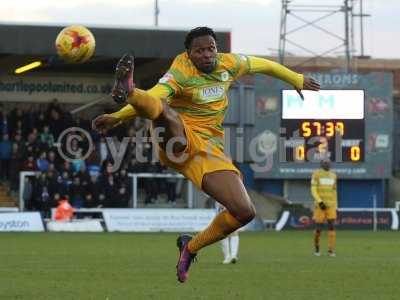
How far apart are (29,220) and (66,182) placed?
194cm

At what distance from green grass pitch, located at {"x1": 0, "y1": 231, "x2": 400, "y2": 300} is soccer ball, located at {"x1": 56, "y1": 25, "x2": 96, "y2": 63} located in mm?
4512

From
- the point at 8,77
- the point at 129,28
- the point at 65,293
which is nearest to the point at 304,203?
the point at 129,28

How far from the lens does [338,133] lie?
1399 inches

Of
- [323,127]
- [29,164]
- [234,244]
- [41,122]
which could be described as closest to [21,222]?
[29,164]

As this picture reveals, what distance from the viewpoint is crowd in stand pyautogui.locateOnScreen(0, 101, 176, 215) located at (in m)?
35.0

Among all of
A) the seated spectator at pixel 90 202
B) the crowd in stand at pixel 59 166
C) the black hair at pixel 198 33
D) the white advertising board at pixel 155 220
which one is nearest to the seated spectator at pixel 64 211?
the crowd in stand at pixel 59 166

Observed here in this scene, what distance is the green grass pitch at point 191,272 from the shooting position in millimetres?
13445

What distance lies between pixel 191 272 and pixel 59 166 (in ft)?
65.8

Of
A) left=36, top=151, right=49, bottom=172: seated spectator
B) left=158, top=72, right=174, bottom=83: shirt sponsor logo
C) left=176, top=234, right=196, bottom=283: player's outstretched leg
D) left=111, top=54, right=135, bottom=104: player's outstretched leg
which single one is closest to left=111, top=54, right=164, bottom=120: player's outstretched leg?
left=111, top=54, right=135, bottom=104: player's outstretched leg

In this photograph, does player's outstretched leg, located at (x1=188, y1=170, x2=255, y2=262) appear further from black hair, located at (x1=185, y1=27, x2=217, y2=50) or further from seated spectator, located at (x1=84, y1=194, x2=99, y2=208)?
seated spectator, located at (x1=84, y1=194, x2=99, y2=208)

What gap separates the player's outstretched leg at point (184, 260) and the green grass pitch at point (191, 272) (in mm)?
1606

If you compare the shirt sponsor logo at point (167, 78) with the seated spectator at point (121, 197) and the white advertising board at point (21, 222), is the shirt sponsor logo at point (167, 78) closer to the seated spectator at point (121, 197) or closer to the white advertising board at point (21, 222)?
the white advertising board at point (21, 222)

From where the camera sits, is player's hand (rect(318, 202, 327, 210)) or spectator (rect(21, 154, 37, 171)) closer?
player's hand (rect(318, 202, 327, 210))

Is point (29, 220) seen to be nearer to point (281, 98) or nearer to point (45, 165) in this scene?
point (45, 165)
